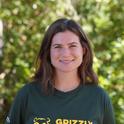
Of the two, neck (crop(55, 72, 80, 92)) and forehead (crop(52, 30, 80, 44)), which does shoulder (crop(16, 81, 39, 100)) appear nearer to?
neck (crop(55, 72, 80, 92))

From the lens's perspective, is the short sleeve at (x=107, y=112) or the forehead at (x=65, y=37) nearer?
the forehead at (x=65, y=37)

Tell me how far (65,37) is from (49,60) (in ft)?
0.78

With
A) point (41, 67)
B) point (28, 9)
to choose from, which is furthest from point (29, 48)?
point (41, 67)

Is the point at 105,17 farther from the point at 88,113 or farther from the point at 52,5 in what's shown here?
the point at 88,113

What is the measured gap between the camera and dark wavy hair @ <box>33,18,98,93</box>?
321cm

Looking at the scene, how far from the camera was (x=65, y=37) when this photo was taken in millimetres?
3152

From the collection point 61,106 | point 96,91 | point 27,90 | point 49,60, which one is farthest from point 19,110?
point 96,91

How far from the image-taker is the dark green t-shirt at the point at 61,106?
3087mm

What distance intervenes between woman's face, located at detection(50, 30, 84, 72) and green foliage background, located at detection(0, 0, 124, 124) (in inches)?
112

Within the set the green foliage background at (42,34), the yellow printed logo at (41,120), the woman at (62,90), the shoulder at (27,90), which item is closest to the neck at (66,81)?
the woman at (62,90)

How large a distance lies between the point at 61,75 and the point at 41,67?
166 mm

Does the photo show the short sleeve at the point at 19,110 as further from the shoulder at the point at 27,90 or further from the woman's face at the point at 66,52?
the woman's face at the point at 66,52

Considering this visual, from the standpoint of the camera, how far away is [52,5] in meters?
6.17

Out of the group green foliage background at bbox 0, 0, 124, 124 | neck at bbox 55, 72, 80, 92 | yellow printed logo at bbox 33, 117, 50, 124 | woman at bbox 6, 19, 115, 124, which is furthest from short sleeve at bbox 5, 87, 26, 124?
green foliage background at bbox 0, 0, 124, 124
